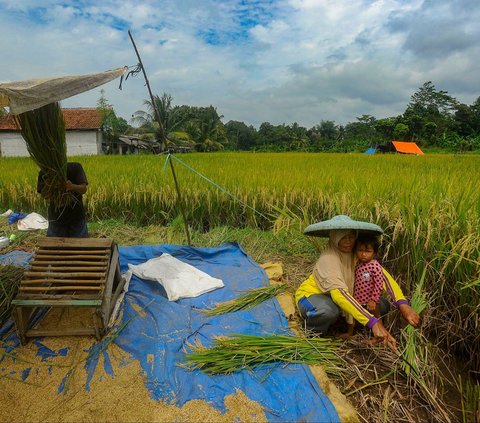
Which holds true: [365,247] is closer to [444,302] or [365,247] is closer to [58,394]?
[444,302]

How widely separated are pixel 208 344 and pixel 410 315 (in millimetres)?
1134

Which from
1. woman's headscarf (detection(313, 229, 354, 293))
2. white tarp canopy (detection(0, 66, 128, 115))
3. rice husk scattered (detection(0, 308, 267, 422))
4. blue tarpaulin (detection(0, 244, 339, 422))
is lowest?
rice husk scattered (detection(0, 308, 267, 422))

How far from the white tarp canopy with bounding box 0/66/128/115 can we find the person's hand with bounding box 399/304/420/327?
2198mm

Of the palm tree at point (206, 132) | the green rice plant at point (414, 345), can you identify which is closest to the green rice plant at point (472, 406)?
the green rice plant at point (414, 345)

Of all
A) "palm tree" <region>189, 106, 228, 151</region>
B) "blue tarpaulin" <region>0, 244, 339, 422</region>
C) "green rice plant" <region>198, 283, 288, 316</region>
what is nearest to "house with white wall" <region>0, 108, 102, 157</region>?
"palm tree" <region>189, 106, 228, 151</region>

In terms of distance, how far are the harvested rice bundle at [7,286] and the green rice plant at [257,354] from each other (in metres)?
1.21

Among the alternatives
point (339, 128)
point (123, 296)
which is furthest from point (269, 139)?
point (123, 296)

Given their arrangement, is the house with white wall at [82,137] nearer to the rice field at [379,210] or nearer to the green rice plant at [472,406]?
the rice field at [379,210]

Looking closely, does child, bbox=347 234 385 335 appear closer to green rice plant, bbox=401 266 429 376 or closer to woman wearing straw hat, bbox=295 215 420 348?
woman wearing straw hat, bbox=295 215 420 348

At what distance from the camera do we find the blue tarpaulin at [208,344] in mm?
1522

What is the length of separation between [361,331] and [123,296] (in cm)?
162

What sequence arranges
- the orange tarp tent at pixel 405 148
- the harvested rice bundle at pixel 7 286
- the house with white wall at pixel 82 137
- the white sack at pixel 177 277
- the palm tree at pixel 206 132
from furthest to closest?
the palm tree at pixel 206 132
the orange tarp tent at pixel 405 148
the house with white wall at pixel 82 137
the white sack at pixel 177 277
the harvested rice bundle at pixel 7 286

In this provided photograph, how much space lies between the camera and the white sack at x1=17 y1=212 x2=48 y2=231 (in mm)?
4141

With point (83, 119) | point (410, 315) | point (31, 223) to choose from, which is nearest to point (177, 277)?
point (410, 315)
